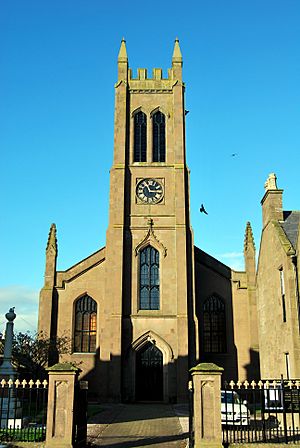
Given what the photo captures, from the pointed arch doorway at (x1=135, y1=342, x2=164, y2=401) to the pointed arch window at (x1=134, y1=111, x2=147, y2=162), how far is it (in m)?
13.5

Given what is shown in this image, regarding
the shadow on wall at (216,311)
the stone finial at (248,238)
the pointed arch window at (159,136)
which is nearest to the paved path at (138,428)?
the shadow on wall at (216,311)

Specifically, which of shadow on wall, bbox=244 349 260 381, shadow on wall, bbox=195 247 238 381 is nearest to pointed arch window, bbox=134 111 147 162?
shadow on wall, bbox=195 247 238 381

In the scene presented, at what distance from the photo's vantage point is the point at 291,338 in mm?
22484

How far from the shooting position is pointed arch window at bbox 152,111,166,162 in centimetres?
3844

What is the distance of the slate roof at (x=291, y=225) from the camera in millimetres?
25497

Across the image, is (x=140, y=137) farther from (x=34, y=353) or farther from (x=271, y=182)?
(x=34, y=353)

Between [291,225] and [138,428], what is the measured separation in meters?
13.2

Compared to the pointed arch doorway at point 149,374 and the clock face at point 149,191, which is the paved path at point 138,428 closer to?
the pointed arch doorway at point 149,374

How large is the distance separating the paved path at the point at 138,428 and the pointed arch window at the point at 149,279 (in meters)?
8.05

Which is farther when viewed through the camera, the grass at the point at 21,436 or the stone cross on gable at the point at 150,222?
the stone cross on gable at the point at 150,222

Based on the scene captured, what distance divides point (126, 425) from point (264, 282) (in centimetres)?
1230

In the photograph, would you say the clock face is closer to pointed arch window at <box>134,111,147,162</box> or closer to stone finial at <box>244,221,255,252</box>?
pointed arch window at <box>134,111,147,162</box>

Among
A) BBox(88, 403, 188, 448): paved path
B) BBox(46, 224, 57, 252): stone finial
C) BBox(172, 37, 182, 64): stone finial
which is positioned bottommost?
BBox(88, 403, 188, 448): paved path

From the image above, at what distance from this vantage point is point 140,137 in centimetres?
3884
